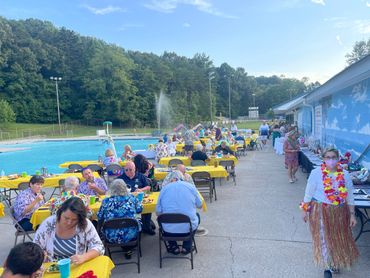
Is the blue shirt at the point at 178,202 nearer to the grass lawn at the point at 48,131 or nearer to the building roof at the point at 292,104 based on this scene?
the building roof at the point at 292,104

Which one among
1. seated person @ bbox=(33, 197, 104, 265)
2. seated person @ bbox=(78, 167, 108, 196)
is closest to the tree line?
seated person @ bbox=(78, 167, 108, 196)

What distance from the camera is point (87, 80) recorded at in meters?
54.7

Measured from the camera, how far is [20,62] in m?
54.9

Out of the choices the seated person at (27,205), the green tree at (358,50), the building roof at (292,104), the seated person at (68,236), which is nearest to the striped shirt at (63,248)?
the seated person at (68,236)

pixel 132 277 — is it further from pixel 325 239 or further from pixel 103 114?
pixel 103 114

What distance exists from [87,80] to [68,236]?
55.4m

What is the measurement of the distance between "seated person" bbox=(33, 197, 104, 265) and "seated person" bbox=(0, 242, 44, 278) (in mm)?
844

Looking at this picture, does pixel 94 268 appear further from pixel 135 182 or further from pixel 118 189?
pixel 135 182

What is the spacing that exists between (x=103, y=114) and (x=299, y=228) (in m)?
51.7

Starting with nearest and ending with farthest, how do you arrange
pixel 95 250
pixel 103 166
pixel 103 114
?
pixel 95 250 → pixel 103 166 → pixel 103 114

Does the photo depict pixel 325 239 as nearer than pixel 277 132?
Yes

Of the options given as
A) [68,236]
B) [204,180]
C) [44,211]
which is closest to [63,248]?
[68,236]

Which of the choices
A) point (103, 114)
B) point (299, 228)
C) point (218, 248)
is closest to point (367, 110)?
point (299, 228)

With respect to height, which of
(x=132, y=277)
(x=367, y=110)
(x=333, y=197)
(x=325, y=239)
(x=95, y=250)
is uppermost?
(x=367, y=110)
